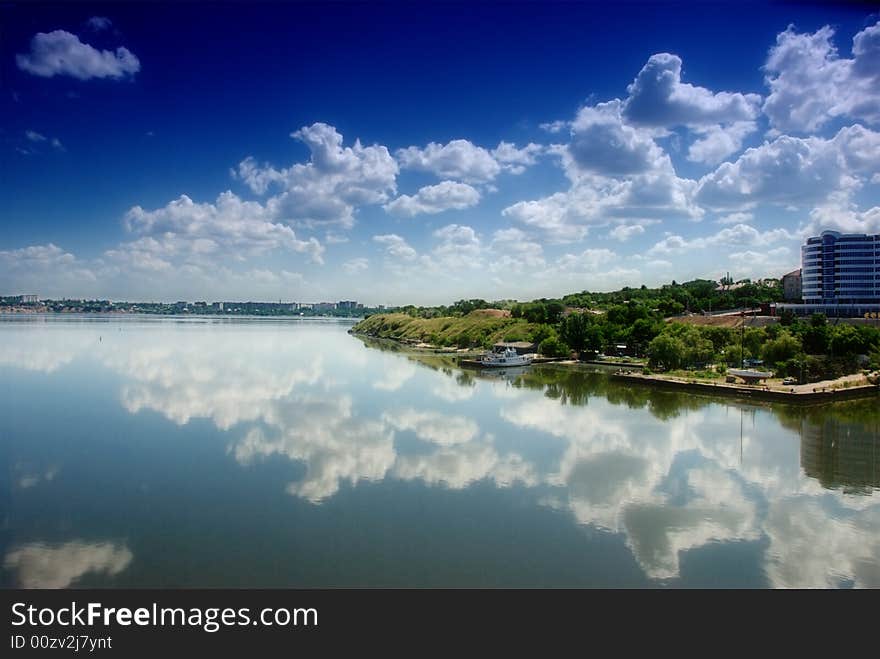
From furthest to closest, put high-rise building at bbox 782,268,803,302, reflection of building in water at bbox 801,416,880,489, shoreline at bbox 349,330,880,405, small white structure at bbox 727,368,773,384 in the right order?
high-rise building at bbox 782,268,803,302, small white structure at bbox 727,368,773,384, shoreline at bbox 349,330,880,405, reflection of building in water at bbox 801,416,880,489

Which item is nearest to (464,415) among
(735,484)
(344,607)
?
(735,484)

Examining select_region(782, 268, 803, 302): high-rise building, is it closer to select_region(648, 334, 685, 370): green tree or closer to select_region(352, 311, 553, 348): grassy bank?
select_region(352, 311, 553, 348): grassy bank

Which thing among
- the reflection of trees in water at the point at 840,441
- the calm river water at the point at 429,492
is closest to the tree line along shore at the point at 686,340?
the reflection of trees in water at the point at 840,441

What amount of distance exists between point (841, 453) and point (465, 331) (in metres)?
22.0

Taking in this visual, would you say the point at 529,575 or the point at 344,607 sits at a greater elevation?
the point at 344,607

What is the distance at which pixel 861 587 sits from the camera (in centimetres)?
366

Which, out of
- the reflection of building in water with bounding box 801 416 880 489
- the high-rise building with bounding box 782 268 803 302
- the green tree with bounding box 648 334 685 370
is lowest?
the reflection of building in water with bounding box 801 416 880 489

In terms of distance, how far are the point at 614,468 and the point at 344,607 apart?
4.19m

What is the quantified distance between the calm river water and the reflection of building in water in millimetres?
42

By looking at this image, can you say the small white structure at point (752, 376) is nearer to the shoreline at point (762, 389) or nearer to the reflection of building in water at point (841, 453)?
the shoreline at point (762, 389)

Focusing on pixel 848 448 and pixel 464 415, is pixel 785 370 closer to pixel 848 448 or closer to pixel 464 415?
pixel 848 448

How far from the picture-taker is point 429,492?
17.6 ft

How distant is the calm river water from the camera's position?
3.86 metres

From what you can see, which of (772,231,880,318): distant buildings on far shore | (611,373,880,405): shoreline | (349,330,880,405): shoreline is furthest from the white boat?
(772,231,880,318): distant buildings on far shore
